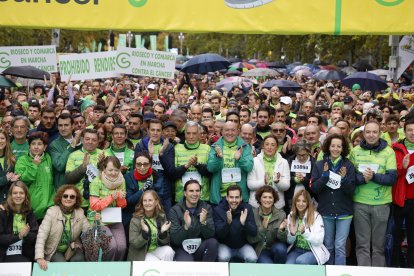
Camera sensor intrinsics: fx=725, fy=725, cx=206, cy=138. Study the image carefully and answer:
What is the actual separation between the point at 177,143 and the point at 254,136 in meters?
1.20

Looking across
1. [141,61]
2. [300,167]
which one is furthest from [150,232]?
[141,61]

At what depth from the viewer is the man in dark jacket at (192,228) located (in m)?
7.79

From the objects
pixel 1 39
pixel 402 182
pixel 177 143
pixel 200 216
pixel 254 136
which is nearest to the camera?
pixel 200 216

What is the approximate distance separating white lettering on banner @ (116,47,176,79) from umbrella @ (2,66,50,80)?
5.10ft

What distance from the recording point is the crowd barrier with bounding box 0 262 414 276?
22.3ft

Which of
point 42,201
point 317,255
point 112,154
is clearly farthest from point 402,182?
point 42,201

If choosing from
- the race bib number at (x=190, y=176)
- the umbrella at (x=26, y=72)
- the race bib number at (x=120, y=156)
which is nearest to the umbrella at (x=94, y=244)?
the race bib number at (x=120, y=156)

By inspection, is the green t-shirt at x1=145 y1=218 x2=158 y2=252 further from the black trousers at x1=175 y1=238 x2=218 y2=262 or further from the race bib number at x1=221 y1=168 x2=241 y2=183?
the race bib number at x1=221 y1=168 x2=241 y2=183

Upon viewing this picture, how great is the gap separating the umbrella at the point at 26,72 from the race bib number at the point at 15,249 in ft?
22.7

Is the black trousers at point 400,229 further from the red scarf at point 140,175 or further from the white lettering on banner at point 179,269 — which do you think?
the red scarf at point 140,175

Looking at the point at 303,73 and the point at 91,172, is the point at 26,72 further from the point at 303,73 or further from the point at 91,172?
the point at 303,73

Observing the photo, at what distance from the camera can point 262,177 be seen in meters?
8.47

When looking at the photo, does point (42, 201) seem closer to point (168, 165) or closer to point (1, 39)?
point (168, 165)

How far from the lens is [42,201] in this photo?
8.24m
